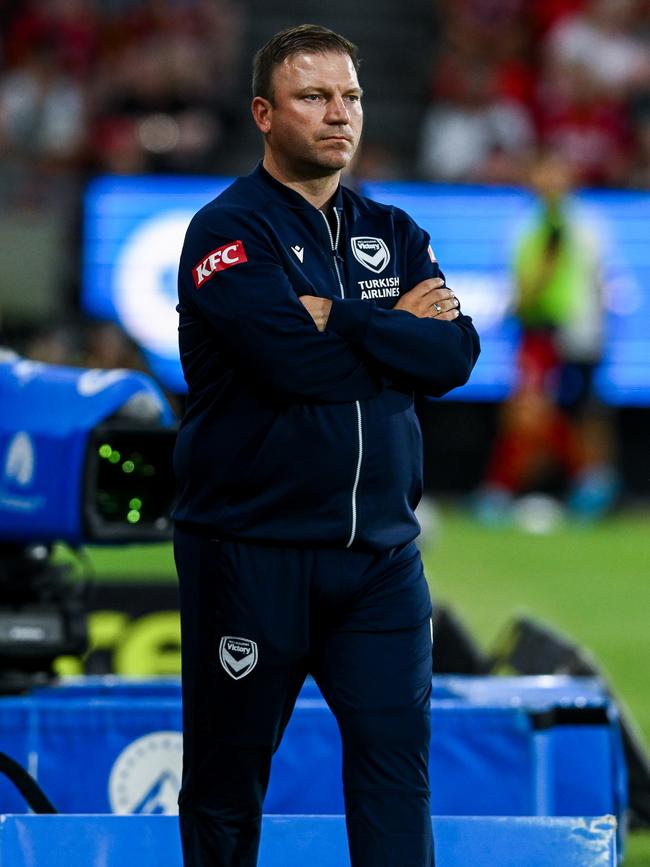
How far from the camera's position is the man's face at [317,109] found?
3164mm

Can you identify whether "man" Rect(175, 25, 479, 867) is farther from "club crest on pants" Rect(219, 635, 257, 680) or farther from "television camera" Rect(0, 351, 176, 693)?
"television camera" Rect(0, 351, 176, 693)

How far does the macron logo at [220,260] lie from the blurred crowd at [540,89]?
9.81 m

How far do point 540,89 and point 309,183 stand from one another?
11.4m

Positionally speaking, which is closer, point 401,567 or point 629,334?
point 401,567

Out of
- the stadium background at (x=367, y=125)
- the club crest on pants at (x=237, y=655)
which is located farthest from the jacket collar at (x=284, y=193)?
the stadium background at (x=367, y=125)

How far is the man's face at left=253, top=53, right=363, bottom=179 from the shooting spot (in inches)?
125

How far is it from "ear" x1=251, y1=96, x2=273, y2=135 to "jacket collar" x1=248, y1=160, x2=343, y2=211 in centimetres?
8

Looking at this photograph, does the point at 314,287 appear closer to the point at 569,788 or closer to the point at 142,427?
the point at 142,427

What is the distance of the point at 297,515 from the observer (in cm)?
314

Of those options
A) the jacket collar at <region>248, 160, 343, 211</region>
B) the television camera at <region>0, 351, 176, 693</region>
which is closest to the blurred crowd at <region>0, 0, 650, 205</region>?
the television camera at <region>0, 351, 176, 693</region>

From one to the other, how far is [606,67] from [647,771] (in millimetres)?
10087

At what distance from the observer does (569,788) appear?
4473mm

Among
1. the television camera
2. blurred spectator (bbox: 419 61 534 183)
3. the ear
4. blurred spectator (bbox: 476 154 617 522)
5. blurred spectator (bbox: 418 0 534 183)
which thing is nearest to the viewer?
the ear

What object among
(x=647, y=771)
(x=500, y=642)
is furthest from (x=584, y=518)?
(x=647, y=771)
